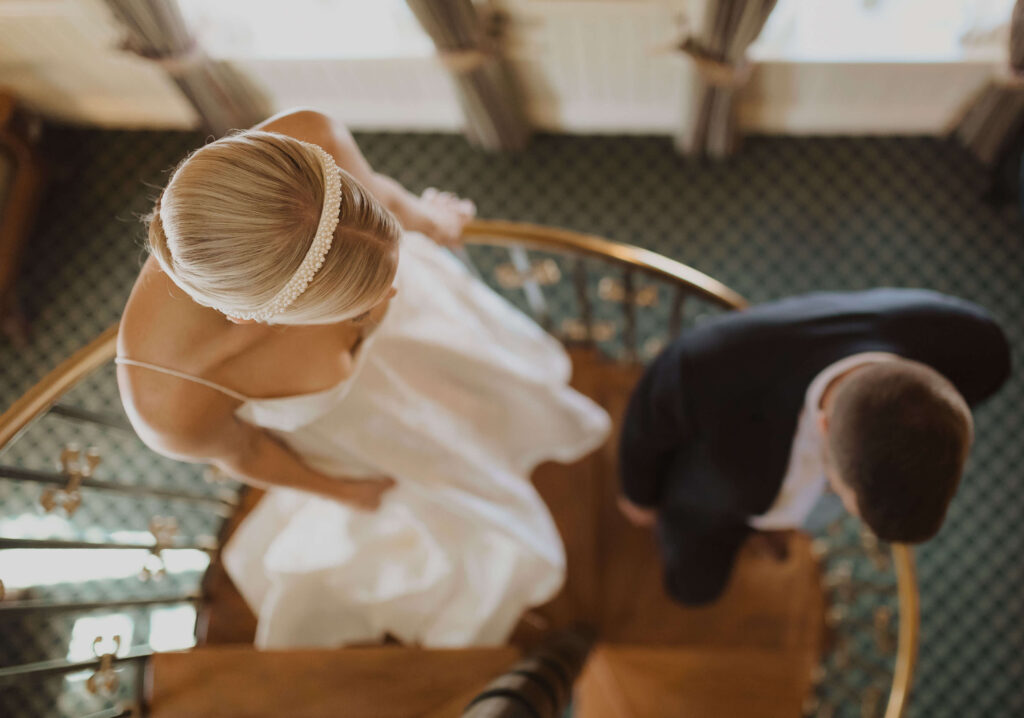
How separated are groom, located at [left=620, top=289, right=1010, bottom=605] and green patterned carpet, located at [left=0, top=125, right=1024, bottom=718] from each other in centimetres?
175

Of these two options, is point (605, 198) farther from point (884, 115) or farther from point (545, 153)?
point (884, 115)

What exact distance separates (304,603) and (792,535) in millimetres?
1666

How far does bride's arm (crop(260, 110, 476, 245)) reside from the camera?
1316 millimetres

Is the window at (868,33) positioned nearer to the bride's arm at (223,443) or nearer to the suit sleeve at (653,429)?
the suit sleeve at (653,429)

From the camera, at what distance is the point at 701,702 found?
2.25 m

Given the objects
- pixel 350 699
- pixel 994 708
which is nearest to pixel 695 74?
pixel 350 699

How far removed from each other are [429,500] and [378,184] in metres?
0.85

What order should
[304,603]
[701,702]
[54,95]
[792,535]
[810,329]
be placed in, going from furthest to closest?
[54,95] → [792,535] → [701,702] → [304,603] → [810,329]

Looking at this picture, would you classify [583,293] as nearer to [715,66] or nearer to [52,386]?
[715,66]

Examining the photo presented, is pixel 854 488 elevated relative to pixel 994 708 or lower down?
elevated

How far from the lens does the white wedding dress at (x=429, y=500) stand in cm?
174

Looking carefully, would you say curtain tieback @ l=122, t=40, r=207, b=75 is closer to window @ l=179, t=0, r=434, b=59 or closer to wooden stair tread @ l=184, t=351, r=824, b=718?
window @ l=179, t=0, r=434, b=59

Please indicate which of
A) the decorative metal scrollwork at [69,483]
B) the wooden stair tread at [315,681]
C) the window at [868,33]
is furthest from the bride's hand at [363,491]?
the window at [868,33]

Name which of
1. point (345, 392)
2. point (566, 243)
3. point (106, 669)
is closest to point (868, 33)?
point (566, 243)
